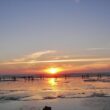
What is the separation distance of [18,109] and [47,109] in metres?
5.57

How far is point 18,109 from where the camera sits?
74.1 feet

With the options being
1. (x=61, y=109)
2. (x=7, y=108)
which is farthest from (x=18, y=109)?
(x=61, y=109)

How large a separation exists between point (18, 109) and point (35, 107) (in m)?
1.63

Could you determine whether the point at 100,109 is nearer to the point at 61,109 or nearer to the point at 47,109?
the point at 61,109

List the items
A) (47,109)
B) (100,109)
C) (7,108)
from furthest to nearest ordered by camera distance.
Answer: (7,108) < (100,109) < (47,109)

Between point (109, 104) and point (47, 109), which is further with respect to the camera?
point (109, 104)

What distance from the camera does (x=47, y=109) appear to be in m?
17.8

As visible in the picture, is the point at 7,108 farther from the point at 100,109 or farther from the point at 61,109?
the point at 100,109

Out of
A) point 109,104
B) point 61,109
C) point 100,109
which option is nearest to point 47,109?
point 61,109

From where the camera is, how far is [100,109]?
2198 cm

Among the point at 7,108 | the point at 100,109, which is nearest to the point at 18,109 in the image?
the point at 7,108

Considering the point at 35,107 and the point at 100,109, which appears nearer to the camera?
the point at 100,109

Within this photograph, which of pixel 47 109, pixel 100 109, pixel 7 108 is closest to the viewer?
pixel 47 109

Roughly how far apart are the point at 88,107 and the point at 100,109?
140 cm
